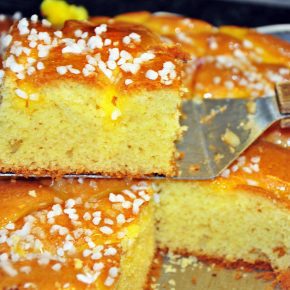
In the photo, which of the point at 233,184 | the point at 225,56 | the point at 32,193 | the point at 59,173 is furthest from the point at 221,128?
the point at 32,193

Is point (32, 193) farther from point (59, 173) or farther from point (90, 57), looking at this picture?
point (90, 57)

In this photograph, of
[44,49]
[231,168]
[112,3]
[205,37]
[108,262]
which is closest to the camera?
[108,262]

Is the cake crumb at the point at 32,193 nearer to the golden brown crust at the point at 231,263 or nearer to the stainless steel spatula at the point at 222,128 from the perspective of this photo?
the stainless steel spatula at the point at 222,128

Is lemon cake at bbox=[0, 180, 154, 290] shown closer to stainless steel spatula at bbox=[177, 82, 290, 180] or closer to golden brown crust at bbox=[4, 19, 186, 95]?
stainless steel spatula at bbox=[177, 82, 290, 180]

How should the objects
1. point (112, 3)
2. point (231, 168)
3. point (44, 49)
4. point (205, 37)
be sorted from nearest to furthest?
point (44, 49)
point (231, 168)
point (205, 37)
point (112, 3)

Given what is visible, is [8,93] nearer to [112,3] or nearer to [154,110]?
[154,110]

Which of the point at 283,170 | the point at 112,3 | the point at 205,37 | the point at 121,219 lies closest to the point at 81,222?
the point at 121,219
